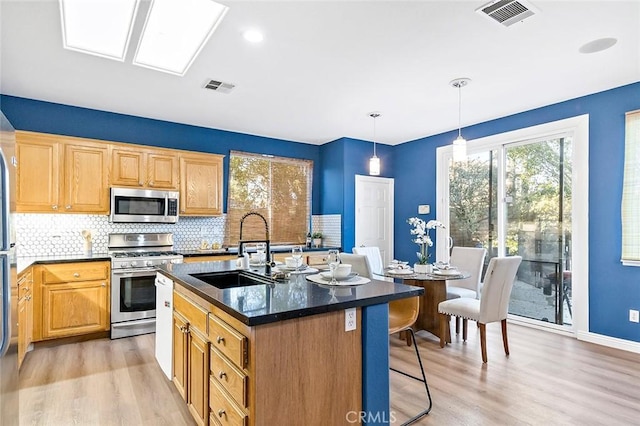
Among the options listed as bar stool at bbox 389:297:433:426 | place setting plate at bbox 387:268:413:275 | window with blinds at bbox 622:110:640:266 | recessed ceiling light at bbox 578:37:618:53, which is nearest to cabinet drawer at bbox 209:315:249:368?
bar stool at bbox 389:297:433:426

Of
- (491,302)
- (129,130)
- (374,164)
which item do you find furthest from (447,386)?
(129,130)

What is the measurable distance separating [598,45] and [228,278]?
3.40 meters

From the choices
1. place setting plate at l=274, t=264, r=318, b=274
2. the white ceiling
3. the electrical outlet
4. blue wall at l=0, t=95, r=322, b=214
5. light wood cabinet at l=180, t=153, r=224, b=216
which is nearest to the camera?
the electrical outlet

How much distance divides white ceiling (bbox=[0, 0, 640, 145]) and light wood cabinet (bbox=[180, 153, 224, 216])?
57cm

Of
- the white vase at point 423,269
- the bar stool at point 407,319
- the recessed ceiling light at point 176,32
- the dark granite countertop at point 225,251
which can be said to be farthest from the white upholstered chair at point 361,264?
the recessed ceiling light at point 176,32

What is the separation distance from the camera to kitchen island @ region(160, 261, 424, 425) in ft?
4.88

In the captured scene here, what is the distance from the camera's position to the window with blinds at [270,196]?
550 cm

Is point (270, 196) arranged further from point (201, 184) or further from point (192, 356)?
point (192, 356)

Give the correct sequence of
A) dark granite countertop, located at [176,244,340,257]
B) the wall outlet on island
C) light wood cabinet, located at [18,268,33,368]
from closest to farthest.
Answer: light wood cabinet, located at [18,268,33,368]
dark granite countertop, located at [176,244,340,257]
the wall outlet on island

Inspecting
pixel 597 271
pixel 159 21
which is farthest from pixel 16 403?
pixel 597 271

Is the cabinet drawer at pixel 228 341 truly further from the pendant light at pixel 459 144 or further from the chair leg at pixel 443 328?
the pendant light at pixel 459 144

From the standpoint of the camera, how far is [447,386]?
272 centimetres

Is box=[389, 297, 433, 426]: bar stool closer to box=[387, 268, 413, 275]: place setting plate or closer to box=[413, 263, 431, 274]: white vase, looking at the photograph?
box=[387, 268, 413, 275]: place setting plate

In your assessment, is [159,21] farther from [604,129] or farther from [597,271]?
[597,271]
